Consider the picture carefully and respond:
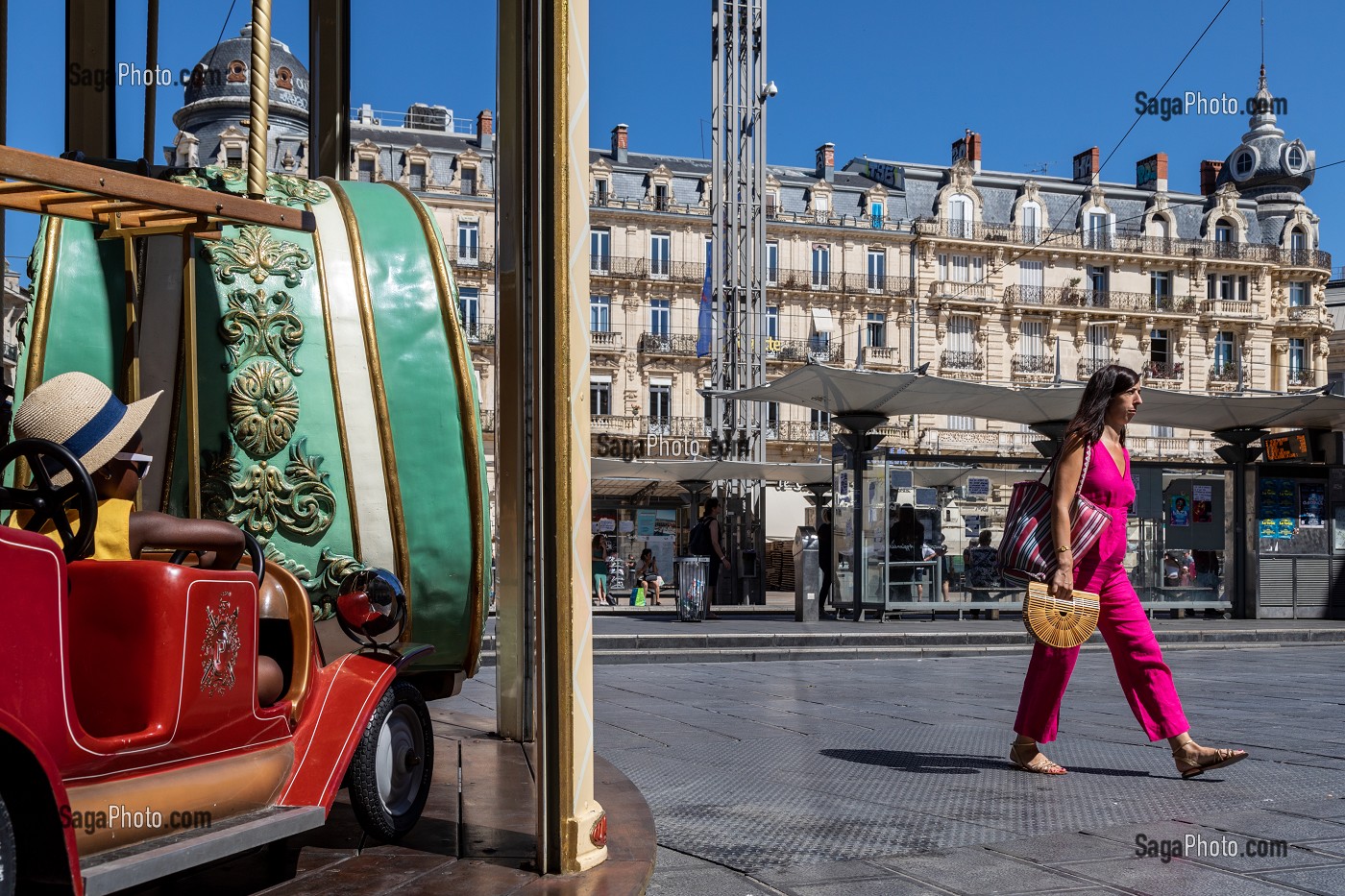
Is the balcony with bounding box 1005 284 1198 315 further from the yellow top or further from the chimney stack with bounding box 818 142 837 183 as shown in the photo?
the yellow top

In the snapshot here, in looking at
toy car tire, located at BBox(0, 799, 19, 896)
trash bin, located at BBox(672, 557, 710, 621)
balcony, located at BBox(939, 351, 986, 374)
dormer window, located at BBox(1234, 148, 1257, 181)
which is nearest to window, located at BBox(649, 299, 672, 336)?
balcony, located at BBox(939, 351, 986, 374)

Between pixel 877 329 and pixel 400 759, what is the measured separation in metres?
52.4

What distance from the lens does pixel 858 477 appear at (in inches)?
708

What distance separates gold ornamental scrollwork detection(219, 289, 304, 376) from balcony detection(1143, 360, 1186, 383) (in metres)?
57.1

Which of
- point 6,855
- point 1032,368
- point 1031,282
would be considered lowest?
point 6,855

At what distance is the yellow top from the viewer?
10.6 feet

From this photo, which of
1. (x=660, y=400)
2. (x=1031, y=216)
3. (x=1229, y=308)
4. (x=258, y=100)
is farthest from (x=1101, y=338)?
(x=258, y=100)

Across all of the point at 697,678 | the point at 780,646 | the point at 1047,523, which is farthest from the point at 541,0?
the point at 780,646

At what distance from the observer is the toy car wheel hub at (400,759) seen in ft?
13.1

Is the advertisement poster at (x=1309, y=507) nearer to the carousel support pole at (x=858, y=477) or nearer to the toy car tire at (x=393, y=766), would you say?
the carousel support pole at (x=858, y=477)

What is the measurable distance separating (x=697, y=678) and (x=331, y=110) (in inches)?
222

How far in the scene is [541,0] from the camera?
3.84 meters

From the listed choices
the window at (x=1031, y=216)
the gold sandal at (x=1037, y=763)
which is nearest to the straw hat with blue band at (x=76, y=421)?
the gold sandal at (x=1037, y=763)

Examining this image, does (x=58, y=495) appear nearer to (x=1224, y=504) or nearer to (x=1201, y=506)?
(x=1201, y=506)
